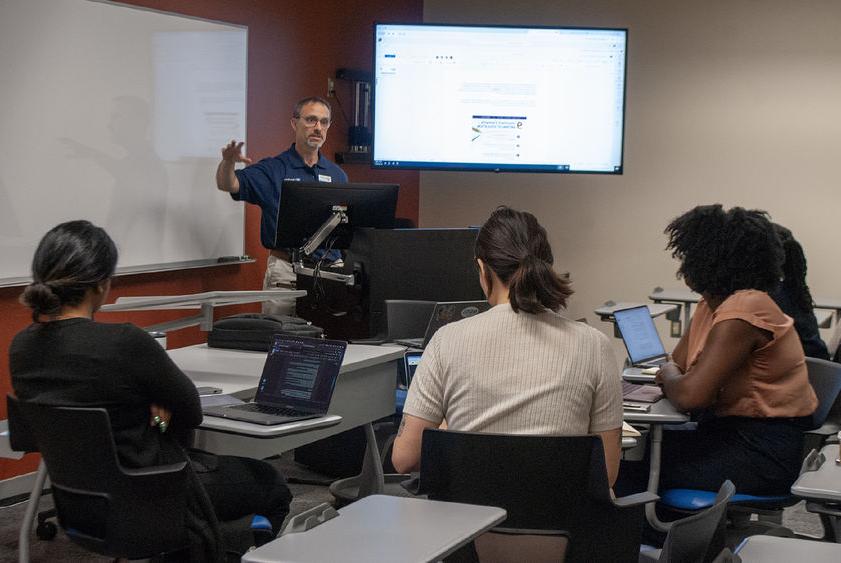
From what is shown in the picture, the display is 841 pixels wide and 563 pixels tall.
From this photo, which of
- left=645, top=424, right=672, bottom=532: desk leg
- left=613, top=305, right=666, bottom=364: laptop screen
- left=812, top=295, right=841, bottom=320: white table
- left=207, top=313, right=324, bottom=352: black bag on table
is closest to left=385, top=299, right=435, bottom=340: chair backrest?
left=207, top=313, right=324, bottom=352: black bag on table

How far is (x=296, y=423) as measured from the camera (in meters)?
2.74

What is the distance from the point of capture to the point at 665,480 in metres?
3.13

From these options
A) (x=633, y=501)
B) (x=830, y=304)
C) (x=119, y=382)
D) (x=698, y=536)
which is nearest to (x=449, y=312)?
(x=119, y=382)

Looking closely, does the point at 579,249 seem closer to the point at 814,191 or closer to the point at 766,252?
the point at 814,191

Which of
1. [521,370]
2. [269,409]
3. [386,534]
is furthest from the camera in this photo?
[269,409]

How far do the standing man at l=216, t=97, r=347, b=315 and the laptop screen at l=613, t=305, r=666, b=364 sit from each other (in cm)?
200

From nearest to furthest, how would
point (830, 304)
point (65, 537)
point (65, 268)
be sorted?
1. point (65, 268)
2. point (65, 537)
3. point (830, 304)

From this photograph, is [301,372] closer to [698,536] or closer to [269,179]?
[698,536]

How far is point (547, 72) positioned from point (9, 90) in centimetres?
329

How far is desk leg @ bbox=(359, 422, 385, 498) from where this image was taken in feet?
12.4

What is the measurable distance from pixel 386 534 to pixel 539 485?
0.50m

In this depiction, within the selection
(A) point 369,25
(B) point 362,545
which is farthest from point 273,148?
(B) point 362,545

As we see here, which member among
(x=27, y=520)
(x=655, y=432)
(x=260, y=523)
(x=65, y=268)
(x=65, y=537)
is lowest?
(x=65, y=537)

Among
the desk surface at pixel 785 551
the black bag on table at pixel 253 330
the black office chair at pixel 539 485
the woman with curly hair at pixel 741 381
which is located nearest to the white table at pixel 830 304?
the woman with curly hair at pixel 741 381
